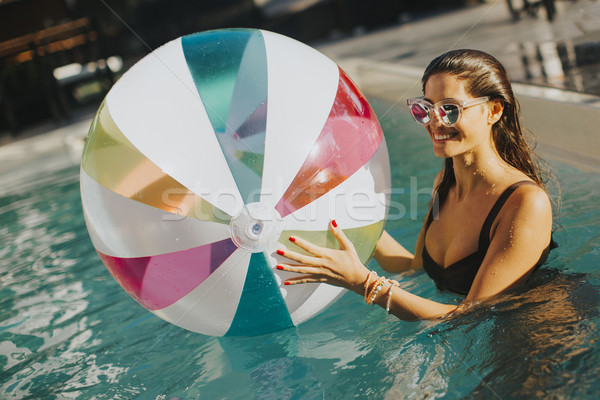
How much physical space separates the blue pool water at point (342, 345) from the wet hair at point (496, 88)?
568 millimetres

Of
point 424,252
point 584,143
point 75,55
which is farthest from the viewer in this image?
point 75,55

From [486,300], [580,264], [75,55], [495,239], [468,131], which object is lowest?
[580,264]

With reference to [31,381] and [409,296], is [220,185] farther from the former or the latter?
[31,381]

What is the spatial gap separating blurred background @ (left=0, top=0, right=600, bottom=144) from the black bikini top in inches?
227

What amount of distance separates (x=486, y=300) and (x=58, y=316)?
283 cm

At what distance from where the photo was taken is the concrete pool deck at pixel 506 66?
4875 mm

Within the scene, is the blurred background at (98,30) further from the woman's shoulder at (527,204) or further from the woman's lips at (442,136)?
the woman's shoulder at (527,204)

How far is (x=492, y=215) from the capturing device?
253cm

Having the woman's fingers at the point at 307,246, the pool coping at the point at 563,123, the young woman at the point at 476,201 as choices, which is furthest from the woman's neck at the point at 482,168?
the pool coping at the point at 563,123

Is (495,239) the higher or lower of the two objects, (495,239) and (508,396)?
the higher

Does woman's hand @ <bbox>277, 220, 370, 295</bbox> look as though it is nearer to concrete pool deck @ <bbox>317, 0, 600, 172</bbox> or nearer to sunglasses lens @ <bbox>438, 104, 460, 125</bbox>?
sunglasses lens @ <bbox>438, 104, 460, 125</bbox>

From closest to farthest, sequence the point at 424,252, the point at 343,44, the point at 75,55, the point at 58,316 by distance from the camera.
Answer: the point at 424,252 → the point at 58,316 → the point at 75,55 → the point at 343,44

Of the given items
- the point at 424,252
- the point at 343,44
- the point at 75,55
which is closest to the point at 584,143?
the point at 424,252

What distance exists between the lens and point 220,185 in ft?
7.45
